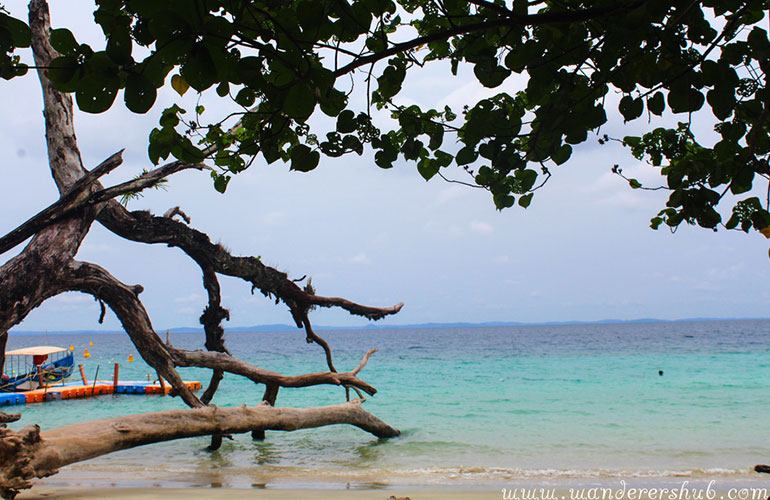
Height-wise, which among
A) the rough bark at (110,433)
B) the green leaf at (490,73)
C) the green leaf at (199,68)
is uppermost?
the green leaf at (490,73)

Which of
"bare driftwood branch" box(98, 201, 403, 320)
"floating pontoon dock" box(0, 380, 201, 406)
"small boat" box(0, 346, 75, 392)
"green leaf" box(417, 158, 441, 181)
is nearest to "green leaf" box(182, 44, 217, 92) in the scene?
"green leaf" box(417, 158, 441, 181)

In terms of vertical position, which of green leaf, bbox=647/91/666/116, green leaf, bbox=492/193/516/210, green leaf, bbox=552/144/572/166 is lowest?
green leaf, bbox=492/193/516/210

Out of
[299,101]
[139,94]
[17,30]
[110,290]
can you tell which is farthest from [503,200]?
[110,290]

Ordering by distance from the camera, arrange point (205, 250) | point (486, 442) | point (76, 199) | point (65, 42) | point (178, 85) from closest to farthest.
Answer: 1. point (65, 42)
2. point (178, 85)
3. point (76, 199)
4. point (205, 250)
5. point (486, 442)

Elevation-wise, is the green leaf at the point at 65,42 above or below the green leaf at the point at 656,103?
below

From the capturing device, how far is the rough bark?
164 inches

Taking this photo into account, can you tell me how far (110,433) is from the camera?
5.00 meters

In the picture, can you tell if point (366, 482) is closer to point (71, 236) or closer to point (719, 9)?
point (71, 236)

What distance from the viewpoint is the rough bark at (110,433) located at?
13.7 feet

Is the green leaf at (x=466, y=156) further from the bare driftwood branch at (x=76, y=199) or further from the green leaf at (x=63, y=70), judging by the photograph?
the bare driftwood branch at (x=76, y=199)

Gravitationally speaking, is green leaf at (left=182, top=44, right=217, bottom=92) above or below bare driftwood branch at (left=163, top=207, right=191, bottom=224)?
below

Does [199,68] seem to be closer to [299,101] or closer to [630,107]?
[299,101]

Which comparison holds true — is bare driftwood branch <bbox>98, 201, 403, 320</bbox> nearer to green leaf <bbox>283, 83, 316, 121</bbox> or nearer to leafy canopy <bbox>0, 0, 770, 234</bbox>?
leafy canopy <bbox>0, 0, 770, 234</bbox>

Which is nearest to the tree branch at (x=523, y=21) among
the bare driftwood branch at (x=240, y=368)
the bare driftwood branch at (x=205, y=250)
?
the bare driftwood branch at (x=205, y=250)
